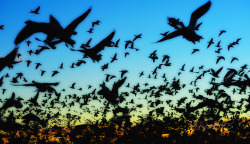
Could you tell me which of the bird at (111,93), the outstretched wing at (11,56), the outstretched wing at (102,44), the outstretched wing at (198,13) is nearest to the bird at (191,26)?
the outstretched wing at (198,13)

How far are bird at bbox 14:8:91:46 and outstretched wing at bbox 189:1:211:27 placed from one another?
164 cm

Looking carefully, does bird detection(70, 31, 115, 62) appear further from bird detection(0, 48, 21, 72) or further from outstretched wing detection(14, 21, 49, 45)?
bird detection(0, 48, 21, 72)

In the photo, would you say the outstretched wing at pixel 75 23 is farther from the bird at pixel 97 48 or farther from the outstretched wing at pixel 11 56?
the outstretched wing at pixel 11 56

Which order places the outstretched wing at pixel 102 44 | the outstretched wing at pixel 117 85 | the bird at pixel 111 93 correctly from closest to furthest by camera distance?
the outstretched wing at pixel 102 44
the bird at pixel 111 93
the outstretched wing at pixel 117 85

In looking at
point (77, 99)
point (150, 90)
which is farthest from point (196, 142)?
point (77, 99)

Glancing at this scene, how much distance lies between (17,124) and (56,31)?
362 centimetres

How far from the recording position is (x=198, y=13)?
3.95 m

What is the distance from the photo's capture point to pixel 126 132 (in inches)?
2569

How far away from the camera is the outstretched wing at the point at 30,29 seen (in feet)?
11.0

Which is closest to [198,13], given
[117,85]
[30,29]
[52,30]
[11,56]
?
[117,85]

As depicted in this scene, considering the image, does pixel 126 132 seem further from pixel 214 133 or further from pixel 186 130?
pixel 214 133

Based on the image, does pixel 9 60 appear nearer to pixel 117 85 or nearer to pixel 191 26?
pixel 117 85

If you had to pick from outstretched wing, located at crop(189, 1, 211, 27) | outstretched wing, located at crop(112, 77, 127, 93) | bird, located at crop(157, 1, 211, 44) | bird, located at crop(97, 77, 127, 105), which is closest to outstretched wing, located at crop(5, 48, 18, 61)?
bird, located at crop(97, 77, 127, 105)

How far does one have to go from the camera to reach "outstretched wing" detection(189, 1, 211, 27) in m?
3.91
